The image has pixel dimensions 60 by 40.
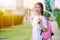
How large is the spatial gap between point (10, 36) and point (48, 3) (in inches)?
23.6

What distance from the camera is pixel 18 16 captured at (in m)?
3.35

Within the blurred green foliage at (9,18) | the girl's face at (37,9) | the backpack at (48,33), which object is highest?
the girl's face at (37,9)

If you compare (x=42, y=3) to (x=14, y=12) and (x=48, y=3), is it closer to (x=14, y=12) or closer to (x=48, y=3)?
(x=48, y=3)

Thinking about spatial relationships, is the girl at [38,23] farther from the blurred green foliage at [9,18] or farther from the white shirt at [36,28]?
the blurred green foliage at [9,18]

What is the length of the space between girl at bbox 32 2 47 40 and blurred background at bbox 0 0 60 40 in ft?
0.16

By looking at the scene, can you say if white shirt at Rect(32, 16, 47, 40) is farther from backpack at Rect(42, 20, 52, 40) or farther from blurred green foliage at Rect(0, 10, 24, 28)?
blurred green foliage at Rect(0, 10, 24, 28)

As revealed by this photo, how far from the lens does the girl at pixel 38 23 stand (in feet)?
11.0

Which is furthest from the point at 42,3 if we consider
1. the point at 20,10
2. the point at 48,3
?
the point at 20,10

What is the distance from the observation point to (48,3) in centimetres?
335

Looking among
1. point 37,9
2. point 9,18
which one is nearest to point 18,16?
point 9,18

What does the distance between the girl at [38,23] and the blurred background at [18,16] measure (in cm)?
5

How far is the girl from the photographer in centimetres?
336

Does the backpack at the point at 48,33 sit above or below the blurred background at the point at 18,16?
below

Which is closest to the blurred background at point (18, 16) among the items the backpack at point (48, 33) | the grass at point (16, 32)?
the grass at point (16, 32)
